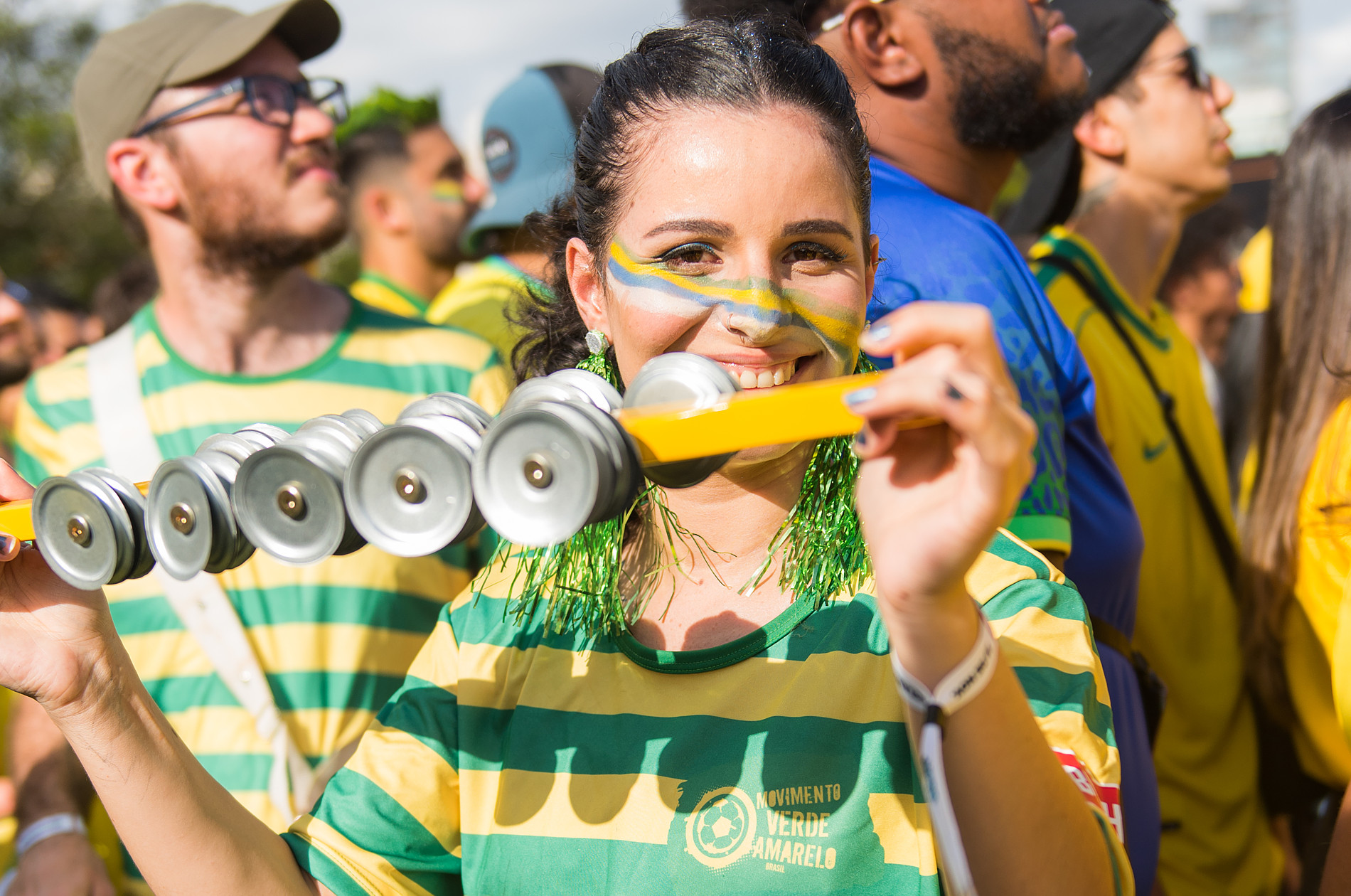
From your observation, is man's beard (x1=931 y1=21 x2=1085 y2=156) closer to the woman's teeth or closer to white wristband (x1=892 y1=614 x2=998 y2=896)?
the woman's teeth

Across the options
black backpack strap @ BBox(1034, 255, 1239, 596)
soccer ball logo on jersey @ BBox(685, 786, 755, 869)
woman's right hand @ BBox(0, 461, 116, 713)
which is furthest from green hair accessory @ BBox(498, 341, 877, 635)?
black backpack strap @ BBox(1034, 255, 1239, 596)

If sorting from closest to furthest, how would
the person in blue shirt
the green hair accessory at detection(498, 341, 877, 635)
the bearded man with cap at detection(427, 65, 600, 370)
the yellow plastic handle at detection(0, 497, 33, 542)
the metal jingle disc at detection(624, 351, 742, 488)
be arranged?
the metal jingle disc at detection(624, 351, 742, 488), the yellow plastic handle at detection(0, 497, 33, 542), the green hair accessory at detection(498, 341, 877, 635), the person in blue shirt, the bearded man with cap at detection(427, 65, 600, 370)

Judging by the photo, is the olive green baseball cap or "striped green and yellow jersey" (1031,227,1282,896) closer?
"striped green and yellow jersey" (1031,227,1282,896)

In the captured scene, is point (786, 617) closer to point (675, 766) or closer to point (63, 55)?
point (675, 766)

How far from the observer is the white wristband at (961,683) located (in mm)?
1200

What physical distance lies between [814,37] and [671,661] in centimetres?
179

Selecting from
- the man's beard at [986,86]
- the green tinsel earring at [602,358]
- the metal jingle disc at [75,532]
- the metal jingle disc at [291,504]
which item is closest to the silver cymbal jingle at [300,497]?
the metal jingle disc at [291,504]

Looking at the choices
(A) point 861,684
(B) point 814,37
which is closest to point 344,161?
(B) point 814,37

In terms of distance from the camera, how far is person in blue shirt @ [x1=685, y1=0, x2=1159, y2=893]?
2154mm

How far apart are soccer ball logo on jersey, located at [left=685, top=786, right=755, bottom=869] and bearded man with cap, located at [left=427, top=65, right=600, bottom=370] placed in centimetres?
312

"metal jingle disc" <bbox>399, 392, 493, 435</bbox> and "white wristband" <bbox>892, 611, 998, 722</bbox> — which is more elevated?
"metal jingle disc" <bbox>399, 392, 493, 435</bbox>

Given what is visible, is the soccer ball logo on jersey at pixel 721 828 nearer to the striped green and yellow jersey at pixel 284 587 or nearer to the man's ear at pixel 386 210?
the striped green and yellow jersey at pixel 284 587

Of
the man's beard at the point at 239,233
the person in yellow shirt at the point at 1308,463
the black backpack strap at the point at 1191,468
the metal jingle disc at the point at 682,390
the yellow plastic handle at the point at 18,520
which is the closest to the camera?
the metal jingle disc at the point at 682,390

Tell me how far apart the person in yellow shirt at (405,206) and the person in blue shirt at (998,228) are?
3198mm
